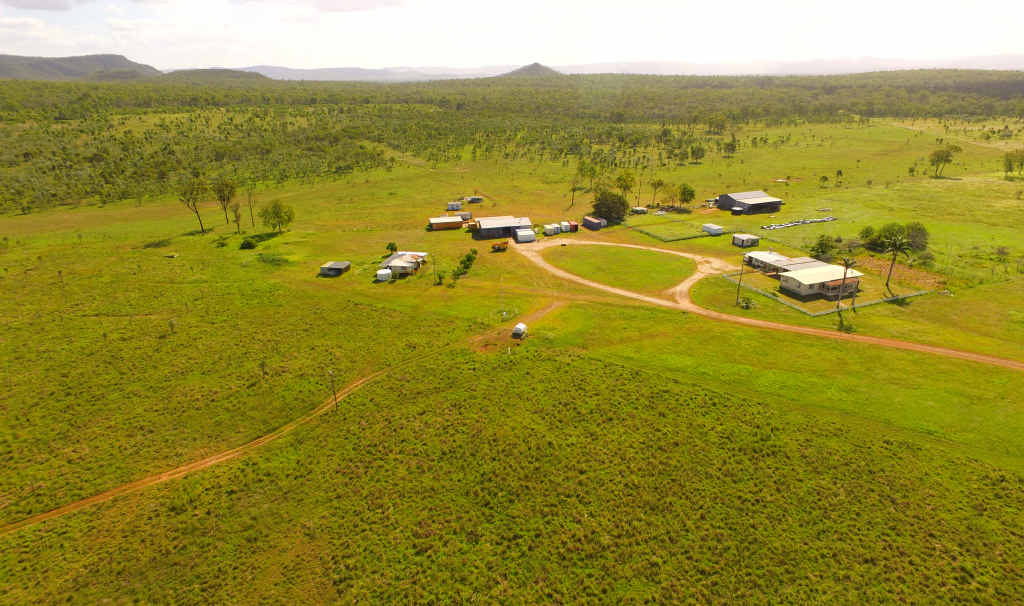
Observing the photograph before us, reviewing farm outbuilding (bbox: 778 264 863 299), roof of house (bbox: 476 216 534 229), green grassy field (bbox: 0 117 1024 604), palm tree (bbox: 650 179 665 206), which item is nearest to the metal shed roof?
green grassy field (bbox: 0 117 1024 604)

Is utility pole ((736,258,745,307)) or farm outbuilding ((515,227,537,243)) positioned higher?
farm outbuilding ((515,227,537,243))

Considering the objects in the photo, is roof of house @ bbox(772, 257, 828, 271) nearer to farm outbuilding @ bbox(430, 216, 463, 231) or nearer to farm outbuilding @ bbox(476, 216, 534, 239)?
farm outbuilding @ bbox(476, 216, 534, 239)

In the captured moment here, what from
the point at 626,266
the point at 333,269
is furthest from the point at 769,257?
the point at 333,269

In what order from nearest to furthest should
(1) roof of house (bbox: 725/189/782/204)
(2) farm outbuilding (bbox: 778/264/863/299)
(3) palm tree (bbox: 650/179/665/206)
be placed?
1. (2) farm outbuilding (bbox: 778/264/863/299)
2. (1) roof of house (bbox: 725/189/782/204)
3. (3) palm tree (bbox: 650/179/665/206)

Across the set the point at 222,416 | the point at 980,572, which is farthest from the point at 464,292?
the point at 980,572

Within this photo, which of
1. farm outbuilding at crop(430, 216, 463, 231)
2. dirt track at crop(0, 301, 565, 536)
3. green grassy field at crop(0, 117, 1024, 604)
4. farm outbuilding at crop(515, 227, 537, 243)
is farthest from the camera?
farm outbuilding at crop(430, 216, 463, 231)

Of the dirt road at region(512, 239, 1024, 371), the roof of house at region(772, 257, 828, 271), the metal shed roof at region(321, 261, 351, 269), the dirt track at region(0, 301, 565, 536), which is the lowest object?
the dirt track at region(0, 301, 565, 536)

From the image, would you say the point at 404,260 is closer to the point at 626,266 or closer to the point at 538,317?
the point at 538,317

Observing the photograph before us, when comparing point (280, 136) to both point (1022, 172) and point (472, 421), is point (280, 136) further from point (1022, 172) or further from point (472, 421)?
point (1022, 172)

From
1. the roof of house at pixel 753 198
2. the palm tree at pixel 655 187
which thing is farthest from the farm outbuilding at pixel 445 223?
the roof of house at pixel 753 198
